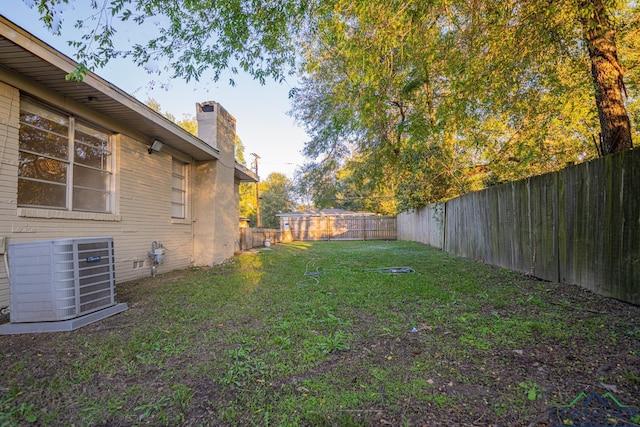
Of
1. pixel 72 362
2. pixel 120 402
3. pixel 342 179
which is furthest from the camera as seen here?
pixel 342 179

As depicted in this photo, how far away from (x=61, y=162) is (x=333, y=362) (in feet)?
15.3

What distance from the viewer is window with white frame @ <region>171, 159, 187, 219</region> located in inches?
280

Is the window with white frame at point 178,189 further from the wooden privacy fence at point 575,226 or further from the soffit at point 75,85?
the wooden privacy fence at point 575,226

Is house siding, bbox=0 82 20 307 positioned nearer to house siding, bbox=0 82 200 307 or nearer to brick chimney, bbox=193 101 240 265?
house siding, bbox=0 82 200 307

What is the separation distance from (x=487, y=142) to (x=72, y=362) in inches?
382

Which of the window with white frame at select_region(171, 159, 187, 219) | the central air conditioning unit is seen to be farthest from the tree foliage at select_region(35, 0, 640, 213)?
the window with white frame at select_region(171, 159, 187, 219)

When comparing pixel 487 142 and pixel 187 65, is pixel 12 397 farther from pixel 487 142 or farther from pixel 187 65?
pixel 487 142

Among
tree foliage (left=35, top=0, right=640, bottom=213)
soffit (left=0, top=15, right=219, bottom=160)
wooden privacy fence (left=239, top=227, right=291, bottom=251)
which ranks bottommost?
wooden privacy fence (left=239, top=227, right=291, bottom=251)

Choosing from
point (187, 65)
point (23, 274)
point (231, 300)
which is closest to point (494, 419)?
point (231, 300)

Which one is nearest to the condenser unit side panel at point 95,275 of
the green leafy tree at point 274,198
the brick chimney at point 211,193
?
the brick chimney at point 211,193

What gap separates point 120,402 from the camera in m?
1.85

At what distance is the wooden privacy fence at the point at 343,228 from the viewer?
1995 centimetres

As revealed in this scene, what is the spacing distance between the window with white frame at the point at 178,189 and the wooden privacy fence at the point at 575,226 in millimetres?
6873

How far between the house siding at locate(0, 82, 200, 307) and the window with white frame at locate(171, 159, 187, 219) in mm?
137
